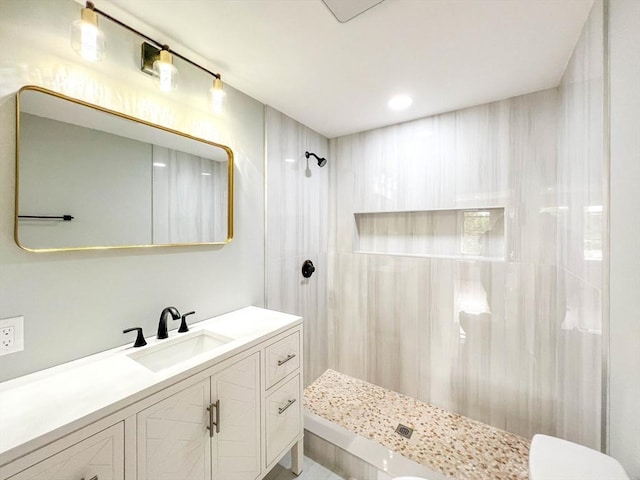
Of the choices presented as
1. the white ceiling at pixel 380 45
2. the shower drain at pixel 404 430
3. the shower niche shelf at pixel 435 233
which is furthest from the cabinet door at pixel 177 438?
the shower niche shelf at pixel 435 233

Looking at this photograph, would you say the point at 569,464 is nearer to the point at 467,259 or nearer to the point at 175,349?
the point at 467,259

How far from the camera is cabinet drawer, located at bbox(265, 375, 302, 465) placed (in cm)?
138

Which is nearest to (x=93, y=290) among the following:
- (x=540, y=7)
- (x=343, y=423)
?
(x=343, y=423)

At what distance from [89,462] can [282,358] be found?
85cm

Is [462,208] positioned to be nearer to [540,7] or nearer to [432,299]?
[432,299]

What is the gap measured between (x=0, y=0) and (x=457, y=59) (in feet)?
6.58

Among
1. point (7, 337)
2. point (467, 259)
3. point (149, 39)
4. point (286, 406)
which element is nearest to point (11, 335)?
point (7, 337)

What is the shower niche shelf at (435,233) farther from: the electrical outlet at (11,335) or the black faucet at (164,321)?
the electrical outlet at (11,335)

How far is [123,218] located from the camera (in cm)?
122

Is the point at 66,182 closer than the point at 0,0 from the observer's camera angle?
No

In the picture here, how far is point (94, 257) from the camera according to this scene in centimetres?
113

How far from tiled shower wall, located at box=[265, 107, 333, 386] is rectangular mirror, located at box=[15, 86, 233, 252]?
0.55 meters

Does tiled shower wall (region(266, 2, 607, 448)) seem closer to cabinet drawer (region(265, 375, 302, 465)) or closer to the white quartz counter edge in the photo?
cabinet drawer (region(265, 375, 302, 465))

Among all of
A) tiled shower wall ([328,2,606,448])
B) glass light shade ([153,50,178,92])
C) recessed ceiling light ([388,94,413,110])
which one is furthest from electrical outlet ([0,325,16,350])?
recessed ceiling light ([388,94,413,110])
